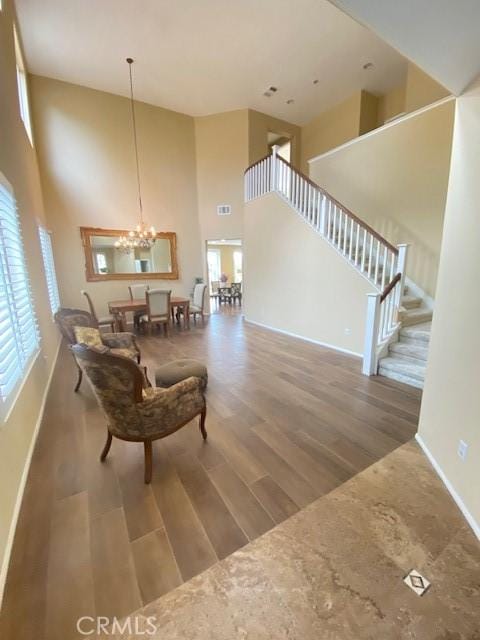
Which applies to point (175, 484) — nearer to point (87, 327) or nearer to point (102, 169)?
point (87, 327)

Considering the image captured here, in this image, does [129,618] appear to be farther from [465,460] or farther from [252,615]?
[465,460]

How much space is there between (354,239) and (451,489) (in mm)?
4175

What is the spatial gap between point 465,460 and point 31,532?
2.61 meters

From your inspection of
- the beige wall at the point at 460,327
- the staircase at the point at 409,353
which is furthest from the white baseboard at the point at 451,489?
the staircase at the point at 409,353

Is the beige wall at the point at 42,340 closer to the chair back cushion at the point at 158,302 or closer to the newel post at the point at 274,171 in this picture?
the chair back cushion at the point at 158,302

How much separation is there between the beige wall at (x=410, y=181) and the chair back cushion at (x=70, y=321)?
17.4 feet

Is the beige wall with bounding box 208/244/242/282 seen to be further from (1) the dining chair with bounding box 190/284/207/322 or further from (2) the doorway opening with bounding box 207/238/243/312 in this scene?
(1) the dining chair with bounding box 190/284/207/322

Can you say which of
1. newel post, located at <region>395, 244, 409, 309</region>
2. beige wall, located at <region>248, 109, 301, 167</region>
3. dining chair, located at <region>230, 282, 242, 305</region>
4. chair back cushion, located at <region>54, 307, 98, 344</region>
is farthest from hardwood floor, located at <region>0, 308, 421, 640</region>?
dining chair, located at <region>230, 282, 242, 305</region>

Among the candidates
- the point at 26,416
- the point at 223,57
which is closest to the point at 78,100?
the point at 223,57

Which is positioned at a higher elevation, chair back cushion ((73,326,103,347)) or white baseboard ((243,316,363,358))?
chair back cushion ((73,326,103,347))

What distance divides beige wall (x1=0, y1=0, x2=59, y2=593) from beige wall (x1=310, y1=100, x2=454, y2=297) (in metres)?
5.52

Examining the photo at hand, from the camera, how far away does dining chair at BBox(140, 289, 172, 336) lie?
5.63 m

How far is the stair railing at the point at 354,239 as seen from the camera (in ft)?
11.6

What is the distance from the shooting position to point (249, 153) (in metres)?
7.24
